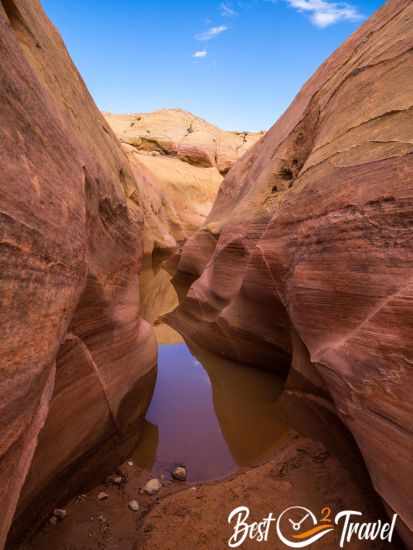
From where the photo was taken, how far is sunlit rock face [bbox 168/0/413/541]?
2.04 meters

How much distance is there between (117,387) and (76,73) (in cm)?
369

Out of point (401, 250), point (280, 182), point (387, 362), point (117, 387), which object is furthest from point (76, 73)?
point (387, 362)

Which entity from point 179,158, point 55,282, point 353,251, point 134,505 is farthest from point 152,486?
point 179,158

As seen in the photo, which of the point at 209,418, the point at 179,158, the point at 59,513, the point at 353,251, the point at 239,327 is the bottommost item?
the point at 209,418

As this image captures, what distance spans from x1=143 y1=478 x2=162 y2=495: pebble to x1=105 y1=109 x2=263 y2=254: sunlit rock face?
9141mm

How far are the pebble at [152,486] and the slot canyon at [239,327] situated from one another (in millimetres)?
13

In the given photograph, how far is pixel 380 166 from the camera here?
2.42m

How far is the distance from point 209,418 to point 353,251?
298cm

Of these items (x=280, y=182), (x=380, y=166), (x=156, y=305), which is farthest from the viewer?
(x=156, y=305)

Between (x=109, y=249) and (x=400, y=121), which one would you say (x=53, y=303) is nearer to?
(x=109, y=249)
